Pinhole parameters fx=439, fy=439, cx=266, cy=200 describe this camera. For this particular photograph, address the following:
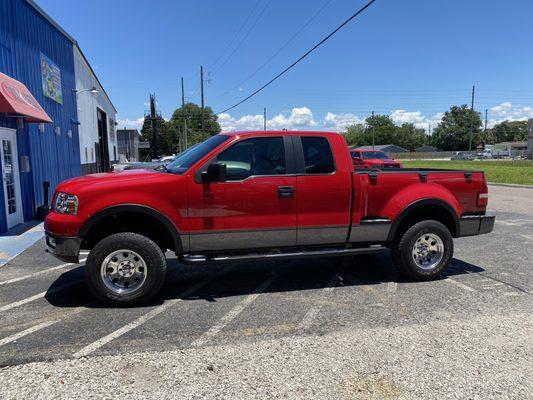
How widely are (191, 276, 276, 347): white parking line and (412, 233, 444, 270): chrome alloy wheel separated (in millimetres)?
1987

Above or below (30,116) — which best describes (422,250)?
below

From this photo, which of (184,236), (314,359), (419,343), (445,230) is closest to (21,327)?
(184,236)

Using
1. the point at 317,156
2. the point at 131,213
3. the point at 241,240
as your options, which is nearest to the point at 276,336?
the point at 241,240

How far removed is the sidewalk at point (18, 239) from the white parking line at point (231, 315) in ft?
14.0

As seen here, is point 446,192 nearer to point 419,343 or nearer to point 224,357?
point 419,343

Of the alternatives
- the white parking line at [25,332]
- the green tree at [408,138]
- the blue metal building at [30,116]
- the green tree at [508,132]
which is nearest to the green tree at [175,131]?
the green tree at [408,138]

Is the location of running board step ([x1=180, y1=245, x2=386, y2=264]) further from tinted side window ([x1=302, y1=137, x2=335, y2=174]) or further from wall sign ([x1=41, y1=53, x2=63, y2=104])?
wall sign ([x1=41, y1=53, x2=63, y2=104])

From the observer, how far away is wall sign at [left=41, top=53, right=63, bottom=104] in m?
13.6

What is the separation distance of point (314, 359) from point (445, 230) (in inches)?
121

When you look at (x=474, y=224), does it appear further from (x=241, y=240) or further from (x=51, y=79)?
(x=51, y=79)

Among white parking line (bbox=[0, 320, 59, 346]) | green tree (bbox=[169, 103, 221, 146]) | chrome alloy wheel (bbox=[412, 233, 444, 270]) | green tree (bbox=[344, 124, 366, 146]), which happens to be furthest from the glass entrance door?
green tree (bbox=[344, 124, 366, 146])

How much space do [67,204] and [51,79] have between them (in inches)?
461

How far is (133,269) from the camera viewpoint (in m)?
4.93

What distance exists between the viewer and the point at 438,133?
132000 millimetres
